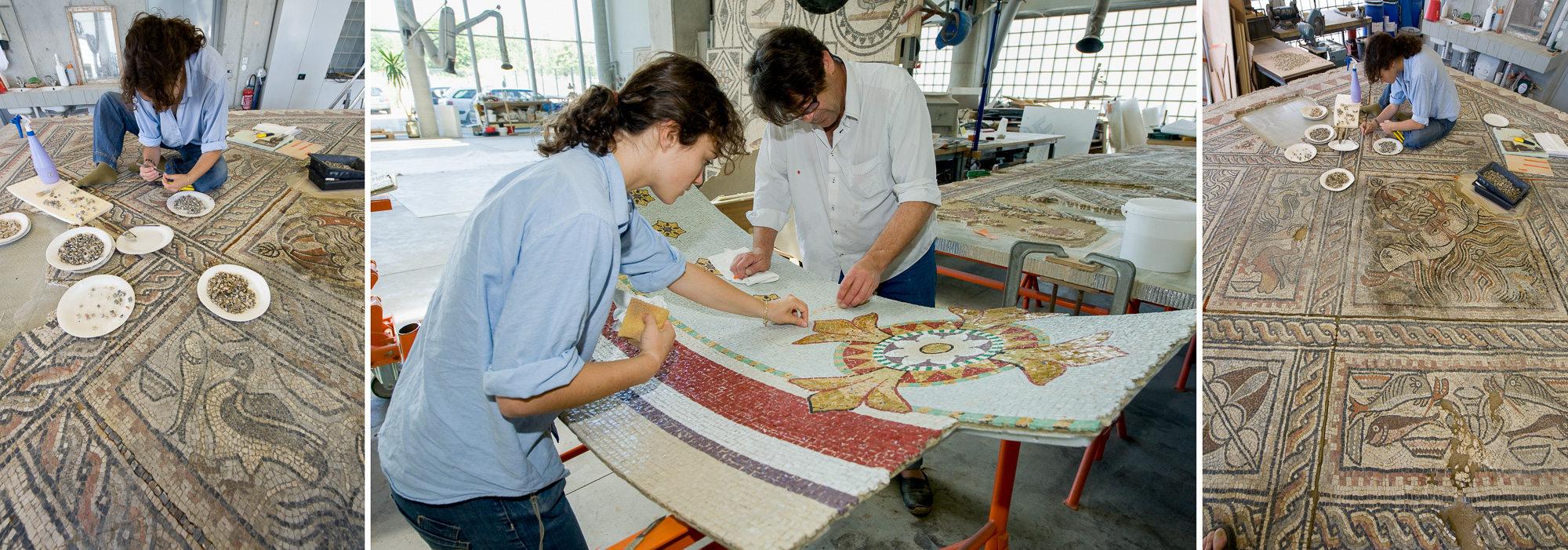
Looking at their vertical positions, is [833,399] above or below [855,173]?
below

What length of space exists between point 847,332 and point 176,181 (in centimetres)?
171

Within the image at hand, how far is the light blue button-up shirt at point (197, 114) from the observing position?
1.62m

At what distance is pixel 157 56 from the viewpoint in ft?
5.16

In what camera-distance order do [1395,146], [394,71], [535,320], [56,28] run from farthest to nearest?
[394,71] < [1395,146] < [56,28] < [535,320]

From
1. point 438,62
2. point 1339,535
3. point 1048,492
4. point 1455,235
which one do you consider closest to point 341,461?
point 1048,492

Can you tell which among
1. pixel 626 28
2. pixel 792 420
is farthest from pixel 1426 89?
pixel 626 28

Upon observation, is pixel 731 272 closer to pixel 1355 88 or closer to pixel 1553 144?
pixel 1355 88

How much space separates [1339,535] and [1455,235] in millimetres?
1314

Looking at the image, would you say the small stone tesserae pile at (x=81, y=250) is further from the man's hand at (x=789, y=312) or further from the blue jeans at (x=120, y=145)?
the man's hand at (x=789, y=312)

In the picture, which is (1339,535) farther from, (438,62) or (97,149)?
(438,62)

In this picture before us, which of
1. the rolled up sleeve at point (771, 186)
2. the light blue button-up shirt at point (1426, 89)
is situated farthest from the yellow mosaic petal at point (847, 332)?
the light blue button-up shirt at point (1426, 89)

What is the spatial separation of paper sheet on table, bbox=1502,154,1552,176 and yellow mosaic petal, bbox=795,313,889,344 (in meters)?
2.40

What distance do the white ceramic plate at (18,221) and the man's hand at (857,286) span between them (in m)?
1.94

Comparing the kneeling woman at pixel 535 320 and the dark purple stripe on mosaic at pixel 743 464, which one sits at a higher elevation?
the kneeling woman at pixel 535 320
